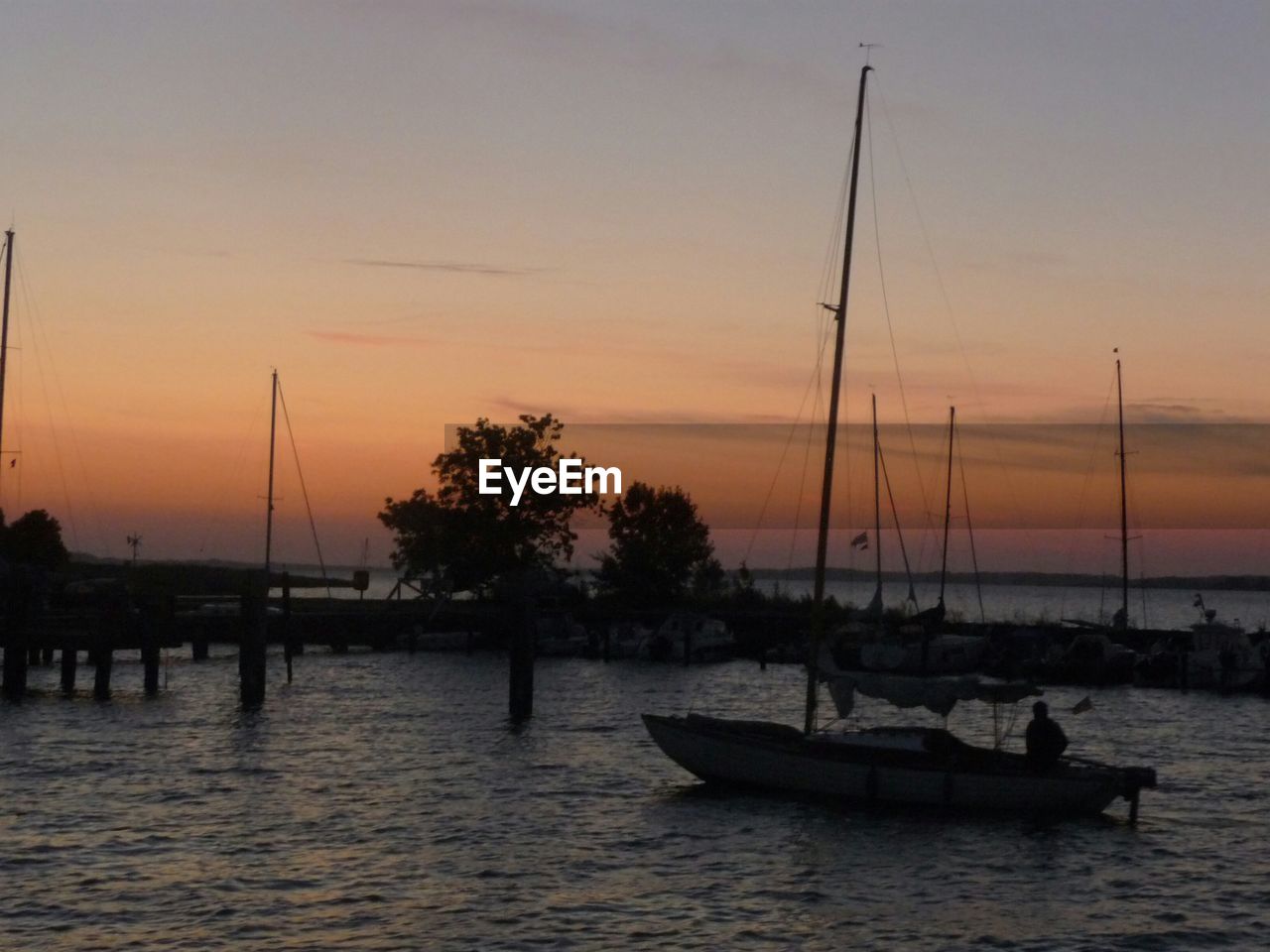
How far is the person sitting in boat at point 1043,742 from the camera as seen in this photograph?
110 feet

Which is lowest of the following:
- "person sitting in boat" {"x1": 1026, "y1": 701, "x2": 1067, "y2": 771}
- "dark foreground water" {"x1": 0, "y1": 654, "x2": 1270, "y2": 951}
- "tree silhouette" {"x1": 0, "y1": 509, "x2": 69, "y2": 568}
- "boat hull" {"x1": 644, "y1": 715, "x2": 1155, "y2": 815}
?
"dark foreground water" {"x1": 0, "y1": 654, "x2": 1270, "y2": 951}

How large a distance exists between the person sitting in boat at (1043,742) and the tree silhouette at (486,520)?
2769 inches

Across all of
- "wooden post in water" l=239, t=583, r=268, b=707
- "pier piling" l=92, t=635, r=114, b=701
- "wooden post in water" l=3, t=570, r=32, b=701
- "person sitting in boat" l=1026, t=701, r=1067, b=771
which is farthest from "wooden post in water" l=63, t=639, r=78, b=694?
"person sitting in boat" l=1026, t=701, r=1067, b=771

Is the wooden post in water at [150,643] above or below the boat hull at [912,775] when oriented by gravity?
above

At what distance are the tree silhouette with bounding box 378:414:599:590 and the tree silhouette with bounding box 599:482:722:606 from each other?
555 centimetres

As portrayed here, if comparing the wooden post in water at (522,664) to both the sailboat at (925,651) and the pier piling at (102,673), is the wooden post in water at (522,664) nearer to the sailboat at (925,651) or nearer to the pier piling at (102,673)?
the pier piling at (102,673)

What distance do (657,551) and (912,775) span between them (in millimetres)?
76544

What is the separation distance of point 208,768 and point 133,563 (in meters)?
143

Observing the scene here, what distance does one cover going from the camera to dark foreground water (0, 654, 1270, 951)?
80.9ft

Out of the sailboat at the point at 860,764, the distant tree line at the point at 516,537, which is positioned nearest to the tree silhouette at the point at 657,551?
the distant tree line at the point at 516,537

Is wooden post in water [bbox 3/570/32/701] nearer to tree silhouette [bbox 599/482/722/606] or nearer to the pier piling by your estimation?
the pier piling

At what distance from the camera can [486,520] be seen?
10375 cm

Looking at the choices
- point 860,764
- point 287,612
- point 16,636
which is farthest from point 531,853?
point 287,612

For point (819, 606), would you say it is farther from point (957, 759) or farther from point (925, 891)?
point (925, 891)
